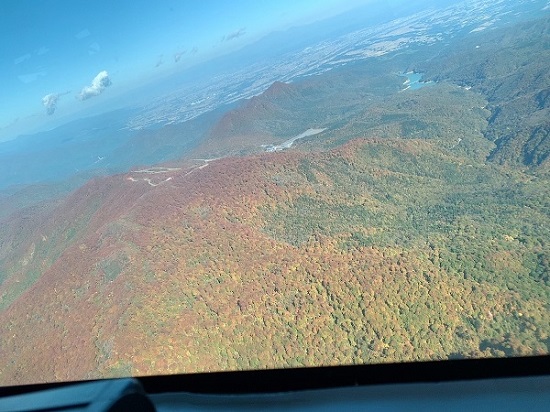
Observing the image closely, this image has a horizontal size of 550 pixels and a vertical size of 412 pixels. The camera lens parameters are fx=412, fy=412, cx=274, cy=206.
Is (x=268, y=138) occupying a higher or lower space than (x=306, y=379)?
lower

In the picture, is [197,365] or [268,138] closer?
[197,365]

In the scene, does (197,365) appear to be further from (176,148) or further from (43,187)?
(43,187)

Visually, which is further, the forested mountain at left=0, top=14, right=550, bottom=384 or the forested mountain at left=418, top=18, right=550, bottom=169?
the forested mountain at left=418, top=18, right=550, bottom=169

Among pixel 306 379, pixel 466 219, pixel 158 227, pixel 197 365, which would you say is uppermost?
pixel 306 379

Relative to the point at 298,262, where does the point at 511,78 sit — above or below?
below

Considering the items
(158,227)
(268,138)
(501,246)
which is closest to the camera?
(501,246)

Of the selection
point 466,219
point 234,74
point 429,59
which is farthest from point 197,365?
point 234,74

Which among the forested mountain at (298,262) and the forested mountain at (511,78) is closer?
the forested mountain at (298,262)

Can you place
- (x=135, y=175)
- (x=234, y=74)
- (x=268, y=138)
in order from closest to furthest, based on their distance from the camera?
(x=135, y=175) < (x=268, y=138) < (x=234, y=74)

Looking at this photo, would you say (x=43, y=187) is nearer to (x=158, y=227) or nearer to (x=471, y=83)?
(x=158, y=227)

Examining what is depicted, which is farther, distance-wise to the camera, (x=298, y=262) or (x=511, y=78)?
(x=511, y=78)
